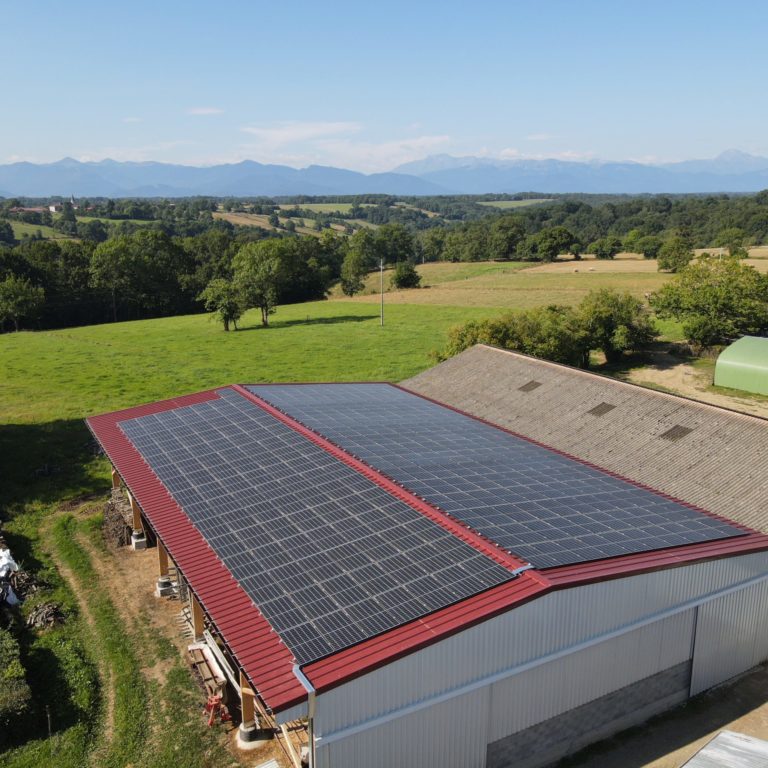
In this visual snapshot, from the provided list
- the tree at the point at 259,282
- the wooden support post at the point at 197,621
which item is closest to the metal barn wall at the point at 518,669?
the wooden support post at the point at 197,621

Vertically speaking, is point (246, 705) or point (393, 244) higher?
point (393, 244)

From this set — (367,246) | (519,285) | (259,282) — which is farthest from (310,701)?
(367,246)

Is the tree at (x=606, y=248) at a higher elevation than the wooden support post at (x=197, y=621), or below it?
higher

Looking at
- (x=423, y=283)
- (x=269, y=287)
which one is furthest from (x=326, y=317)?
(x=423, y=283)

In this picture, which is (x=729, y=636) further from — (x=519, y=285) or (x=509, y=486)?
(x=519, y=285)

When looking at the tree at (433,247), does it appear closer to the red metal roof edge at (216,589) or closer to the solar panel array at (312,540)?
the red metal roof edge at (216,589)

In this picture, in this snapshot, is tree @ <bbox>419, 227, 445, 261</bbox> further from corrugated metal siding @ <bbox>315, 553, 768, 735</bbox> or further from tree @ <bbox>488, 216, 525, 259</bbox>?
corrugated metal siding @ <bbox>315, 553, 768, 735</bbox>

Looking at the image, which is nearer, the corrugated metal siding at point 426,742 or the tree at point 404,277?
the corrugated metal siding at point 426,742
